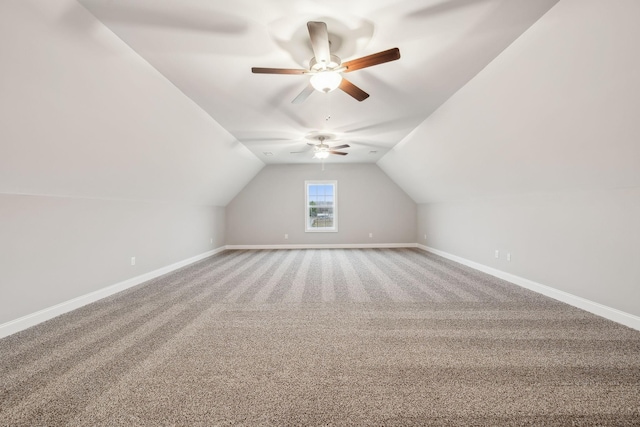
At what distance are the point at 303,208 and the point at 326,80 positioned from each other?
245 inches

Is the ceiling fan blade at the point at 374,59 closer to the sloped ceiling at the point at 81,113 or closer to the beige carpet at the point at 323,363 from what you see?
the sloped ceiling at the point at 81,113

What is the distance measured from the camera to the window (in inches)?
334

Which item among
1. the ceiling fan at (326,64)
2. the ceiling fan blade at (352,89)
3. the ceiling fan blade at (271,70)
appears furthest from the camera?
the ceiling fan blade at (352,89)

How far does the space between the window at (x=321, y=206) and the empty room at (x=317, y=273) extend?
362cm

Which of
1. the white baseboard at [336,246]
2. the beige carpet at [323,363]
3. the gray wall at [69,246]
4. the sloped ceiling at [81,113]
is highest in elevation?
the sloped ceiling at [81,113]

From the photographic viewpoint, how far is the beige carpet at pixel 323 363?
1.54 m

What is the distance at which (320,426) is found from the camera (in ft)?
4.72

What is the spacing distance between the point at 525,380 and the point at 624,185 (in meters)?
2.45

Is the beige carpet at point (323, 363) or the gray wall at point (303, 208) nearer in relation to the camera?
the beige carpet at point (323, 363)

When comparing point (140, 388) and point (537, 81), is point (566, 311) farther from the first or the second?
point (140, 388)

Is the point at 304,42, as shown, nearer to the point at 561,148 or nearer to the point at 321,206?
the point at 561,148

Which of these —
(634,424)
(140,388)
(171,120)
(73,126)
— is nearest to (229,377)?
(140,388)

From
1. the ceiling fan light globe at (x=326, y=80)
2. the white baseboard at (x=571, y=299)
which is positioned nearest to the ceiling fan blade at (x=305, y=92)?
the ceiling fan light globe at (x=326, y=80)

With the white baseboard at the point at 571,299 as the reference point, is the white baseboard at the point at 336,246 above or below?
above
